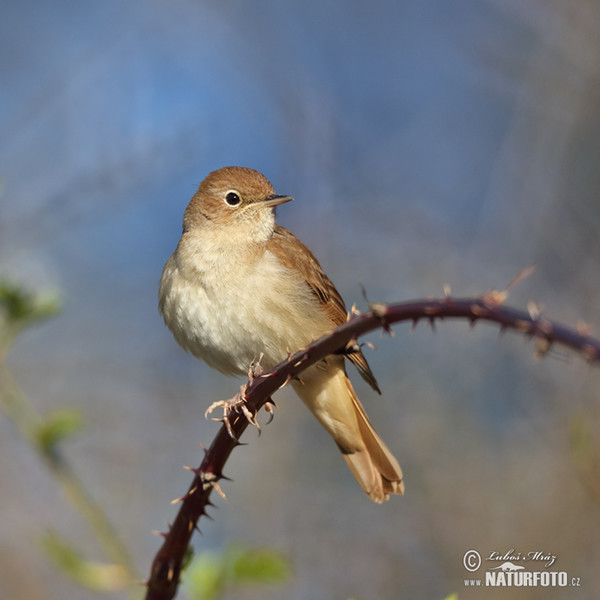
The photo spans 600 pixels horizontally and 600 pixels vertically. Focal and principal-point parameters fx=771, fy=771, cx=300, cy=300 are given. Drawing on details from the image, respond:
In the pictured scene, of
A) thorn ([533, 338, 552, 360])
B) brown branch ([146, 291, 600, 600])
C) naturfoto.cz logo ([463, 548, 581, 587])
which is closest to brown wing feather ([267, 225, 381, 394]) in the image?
naturfoto.cz logo ([463, 548, 581, 587])

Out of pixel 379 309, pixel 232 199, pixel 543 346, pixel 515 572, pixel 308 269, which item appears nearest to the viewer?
pixel 543 346

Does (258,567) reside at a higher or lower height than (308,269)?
lower

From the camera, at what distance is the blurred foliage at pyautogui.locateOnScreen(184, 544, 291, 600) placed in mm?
1885

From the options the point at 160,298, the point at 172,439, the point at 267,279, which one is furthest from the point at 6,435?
the point at 267,279

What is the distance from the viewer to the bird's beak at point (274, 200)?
161 inches

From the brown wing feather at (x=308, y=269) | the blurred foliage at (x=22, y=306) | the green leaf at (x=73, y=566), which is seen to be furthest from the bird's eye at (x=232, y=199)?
the green leaf at (x=73, y=566)

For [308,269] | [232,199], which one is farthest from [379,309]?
[232,199]

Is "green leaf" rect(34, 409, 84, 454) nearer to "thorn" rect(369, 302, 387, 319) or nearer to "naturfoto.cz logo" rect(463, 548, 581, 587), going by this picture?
"thorn" rect(369, 302, 387, 319)

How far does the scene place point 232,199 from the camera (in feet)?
14.2

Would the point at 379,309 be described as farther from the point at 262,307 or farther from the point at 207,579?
the point at 262,307

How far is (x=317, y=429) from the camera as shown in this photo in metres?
6.39

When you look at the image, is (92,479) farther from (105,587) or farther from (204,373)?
(105,587)

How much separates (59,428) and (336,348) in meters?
0.92

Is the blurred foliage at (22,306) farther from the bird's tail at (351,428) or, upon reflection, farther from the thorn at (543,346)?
the bird's tail at (351,428)
